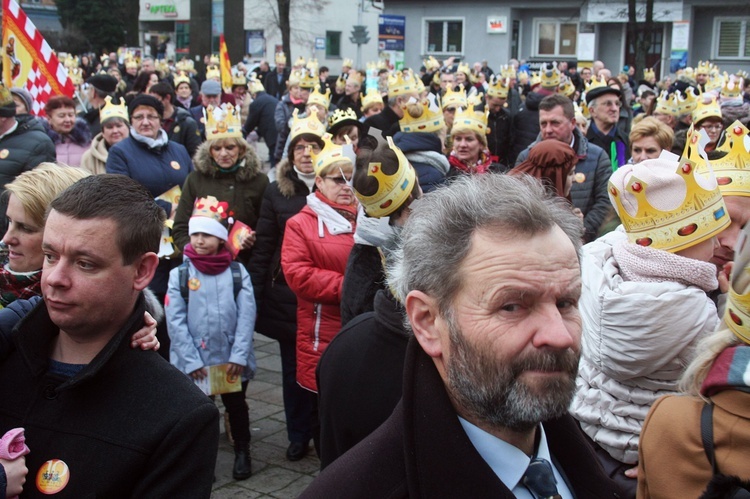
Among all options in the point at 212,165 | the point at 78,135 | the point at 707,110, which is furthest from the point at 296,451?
the point at 707,110

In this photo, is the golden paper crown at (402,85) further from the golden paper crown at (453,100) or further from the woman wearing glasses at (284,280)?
the woman wearing glasses at (284,280)

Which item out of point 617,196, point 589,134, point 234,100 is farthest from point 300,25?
point 617,196

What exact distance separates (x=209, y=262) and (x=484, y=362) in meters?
3.77

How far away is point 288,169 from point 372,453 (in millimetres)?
4452

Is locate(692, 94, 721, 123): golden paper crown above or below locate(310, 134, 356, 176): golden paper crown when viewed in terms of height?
above

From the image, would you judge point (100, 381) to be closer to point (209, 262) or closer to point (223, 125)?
point (209, 262)

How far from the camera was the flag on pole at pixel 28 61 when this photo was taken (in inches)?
365

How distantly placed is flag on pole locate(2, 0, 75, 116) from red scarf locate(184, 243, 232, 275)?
460cm

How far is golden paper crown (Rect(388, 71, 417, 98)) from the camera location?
11.0 m

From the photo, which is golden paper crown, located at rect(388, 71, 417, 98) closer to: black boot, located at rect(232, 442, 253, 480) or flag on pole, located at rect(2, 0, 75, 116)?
flag on pole, located at rect(2, 0, 75, 116)

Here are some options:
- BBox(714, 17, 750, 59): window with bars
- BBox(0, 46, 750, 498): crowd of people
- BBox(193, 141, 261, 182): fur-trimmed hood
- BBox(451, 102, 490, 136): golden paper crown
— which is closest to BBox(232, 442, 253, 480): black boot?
BBox(0, 46, 750, 498): crowd of people

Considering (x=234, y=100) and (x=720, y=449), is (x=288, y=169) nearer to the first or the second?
(x=720, y=449)

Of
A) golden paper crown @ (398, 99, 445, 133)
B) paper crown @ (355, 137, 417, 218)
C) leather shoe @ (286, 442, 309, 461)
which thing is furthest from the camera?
golden paper crown @ (398, 99, 445, 133)

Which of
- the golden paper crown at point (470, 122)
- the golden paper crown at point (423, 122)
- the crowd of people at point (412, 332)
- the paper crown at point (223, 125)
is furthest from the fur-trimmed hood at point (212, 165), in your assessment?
the golden paper crown at point (470, 122)
